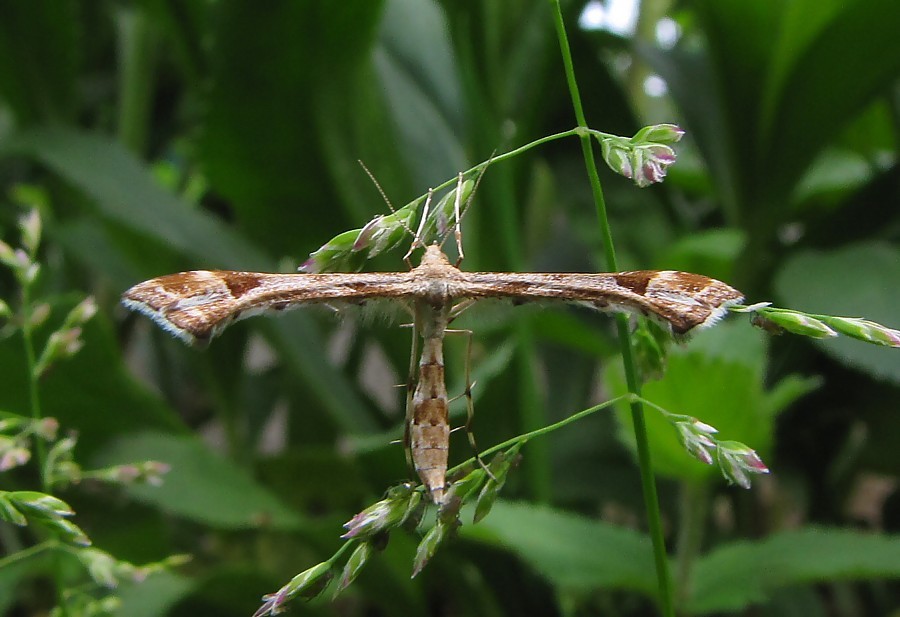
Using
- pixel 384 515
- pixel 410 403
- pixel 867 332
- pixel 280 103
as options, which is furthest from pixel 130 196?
pixel 867 332

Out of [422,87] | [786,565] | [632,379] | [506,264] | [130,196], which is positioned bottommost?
[786,565]

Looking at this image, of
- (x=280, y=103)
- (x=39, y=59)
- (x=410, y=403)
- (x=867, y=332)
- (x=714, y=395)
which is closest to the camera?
(x=867, y=332)

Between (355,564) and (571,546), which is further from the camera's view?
(571,546)

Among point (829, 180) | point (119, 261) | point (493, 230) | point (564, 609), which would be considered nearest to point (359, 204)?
point (493, 230)

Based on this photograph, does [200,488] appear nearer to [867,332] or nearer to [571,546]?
[571,546]

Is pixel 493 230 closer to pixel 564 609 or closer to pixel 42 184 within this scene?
pixel 564 609

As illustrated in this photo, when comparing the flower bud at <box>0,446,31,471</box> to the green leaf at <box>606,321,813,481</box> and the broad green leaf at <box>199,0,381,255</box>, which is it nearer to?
the green leaf at <box>606,321,813,481</box>

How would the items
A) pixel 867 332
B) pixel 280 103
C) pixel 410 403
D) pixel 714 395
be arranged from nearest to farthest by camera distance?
pixel 867 332 → pixel 410 403 → pixel 714 395 → pixel 280 103
